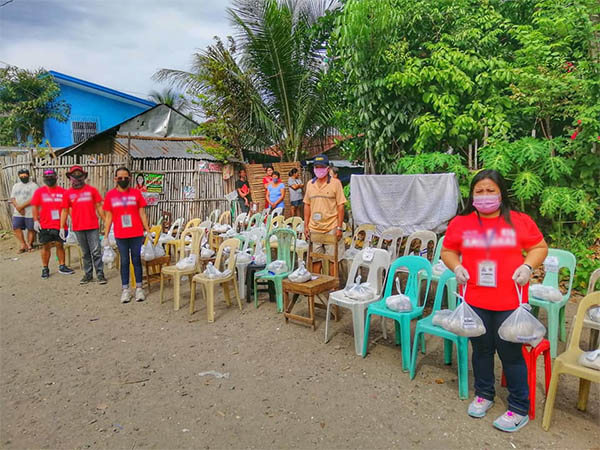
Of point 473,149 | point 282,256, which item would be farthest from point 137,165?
point 473,149

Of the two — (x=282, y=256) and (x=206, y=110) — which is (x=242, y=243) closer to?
(x=282, y=256)

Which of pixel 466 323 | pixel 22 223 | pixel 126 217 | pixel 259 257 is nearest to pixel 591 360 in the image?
pixel 466 323

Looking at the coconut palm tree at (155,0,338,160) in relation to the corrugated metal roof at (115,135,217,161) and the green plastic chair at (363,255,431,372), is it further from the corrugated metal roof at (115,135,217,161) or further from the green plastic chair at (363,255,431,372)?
the green plastic chair at (363,255,431,372)

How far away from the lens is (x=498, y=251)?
2.67 m

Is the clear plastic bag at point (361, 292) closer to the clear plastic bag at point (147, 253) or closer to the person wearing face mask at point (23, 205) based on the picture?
the clear plastic bag at point (147, 253)

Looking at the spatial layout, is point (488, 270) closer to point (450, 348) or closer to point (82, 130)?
point (450, 348)

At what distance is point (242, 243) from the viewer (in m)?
6.96

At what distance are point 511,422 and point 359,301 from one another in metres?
1.62

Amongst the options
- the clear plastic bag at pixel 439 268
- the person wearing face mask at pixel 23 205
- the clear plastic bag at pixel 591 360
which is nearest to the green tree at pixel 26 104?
the person wearing face mask at pixel 23 205

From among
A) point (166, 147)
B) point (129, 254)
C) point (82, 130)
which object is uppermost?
point (82, 130)

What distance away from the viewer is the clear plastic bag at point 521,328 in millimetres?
2482

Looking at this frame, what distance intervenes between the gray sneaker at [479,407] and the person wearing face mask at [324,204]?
2553 millimetres

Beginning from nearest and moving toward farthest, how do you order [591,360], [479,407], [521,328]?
1. [521,328]
2. [591,360]
3. [479,407]

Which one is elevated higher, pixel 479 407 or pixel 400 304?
pixel 400 304
